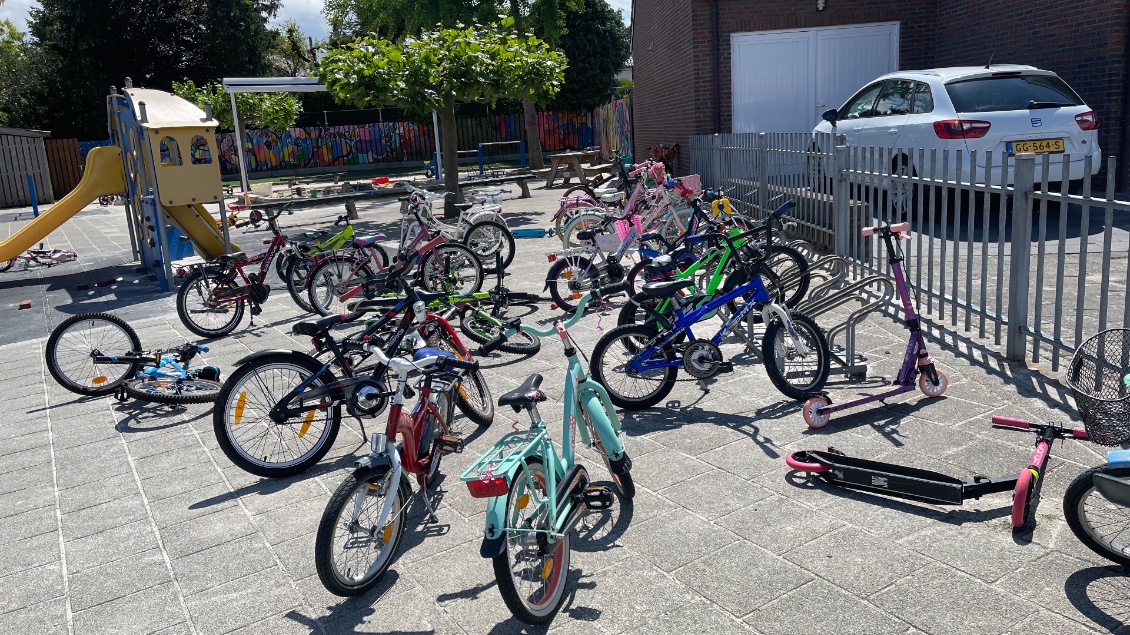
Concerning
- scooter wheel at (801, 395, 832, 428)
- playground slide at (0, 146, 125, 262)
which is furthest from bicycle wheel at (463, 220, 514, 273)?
playground slide at (0, 146, 125, 262)

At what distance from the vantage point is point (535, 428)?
350 centimetres

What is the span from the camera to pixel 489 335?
7141 mm

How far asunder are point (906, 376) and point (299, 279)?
6282 millimetres

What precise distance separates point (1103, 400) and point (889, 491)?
3.32ft

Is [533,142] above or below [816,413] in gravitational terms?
above

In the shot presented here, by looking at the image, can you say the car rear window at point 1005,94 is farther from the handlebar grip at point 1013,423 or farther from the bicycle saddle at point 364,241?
the handlebar grip at point 1013,423

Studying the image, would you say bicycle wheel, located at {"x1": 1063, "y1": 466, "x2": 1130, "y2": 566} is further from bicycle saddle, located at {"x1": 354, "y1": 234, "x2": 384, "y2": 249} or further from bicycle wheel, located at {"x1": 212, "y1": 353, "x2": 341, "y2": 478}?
bicycle saddle, located at {"x1": 354, "y1": 234, "x2": 384, "y2": 249}

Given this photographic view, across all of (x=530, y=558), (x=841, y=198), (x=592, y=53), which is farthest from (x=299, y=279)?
(x=592, y=53)

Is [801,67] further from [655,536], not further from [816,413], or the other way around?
[655,536]

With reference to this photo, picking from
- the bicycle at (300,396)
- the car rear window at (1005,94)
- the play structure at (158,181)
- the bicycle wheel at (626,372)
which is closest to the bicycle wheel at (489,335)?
the bicycle wheel at (626,372)

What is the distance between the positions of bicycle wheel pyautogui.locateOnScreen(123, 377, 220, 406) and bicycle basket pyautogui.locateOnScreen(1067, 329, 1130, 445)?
5168 mm

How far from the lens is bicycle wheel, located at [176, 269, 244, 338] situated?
8.28 m

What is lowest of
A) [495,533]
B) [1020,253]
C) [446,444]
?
[446,444]

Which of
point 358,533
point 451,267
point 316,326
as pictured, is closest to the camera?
point 358,533
